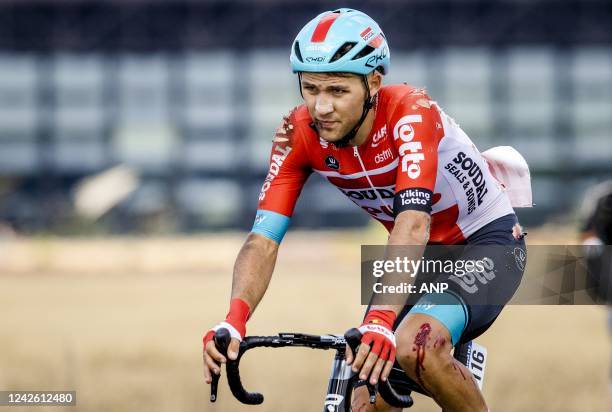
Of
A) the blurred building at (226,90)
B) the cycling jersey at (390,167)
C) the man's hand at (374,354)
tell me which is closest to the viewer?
the man's hand at (374,354)

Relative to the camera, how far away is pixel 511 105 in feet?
120

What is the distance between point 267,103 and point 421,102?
32748 millimetres

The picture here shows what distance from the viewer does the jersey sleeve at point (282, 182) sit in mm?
4465

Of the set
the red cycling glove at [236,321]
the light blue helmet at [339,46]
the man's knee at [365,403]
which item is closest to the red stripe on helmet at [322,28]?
the light blue helmet at [339,46]

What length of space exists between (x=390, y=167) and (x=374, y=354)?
1153 millimetres

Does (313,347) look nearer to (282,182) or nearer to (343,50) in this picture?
(282,182)

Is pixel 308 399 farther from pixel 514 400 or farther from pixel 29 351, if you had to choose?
pixel 29 351

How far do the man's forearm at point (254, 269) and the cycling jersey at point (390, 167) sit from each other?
6 cm

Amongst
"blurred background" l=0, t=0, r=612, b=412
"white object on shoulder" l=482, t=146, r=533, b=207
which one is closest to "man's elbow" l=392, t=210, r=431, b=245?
"white object on shoulder" l=482, t=146, r=533, b=207

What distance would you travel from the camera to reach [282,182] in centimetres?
454

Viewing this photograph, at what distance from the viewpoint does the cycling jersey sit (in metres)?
4.29

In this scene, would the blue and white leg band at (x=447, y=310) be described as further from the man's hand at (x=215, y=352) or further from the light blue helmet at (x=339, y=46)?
the light blue helmet at (x=339, y=46)

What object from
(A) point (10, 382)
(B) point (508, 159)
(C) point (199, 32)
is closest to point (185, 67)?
(C) point (199, 32)

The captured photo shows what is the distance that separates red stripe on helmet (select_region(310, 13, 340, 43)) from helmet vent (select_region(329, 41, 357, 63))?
80 millimetres
